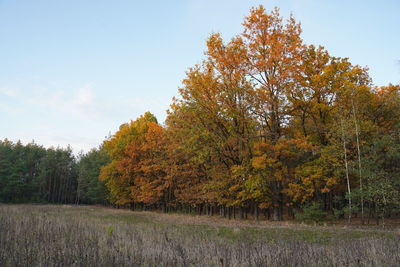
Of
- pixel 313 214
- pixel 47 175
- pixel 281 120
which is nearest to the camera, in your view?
pixel 313 214

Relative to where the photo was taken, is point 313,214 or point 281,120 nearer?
point 313,214

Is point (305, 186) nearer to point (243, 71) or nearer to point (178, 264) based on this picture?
point (243, 71)

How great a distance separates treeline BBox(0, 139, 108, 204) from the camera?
57.9 m

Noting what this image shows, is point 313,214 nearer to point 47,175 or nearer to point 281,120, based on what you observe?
point 281,120

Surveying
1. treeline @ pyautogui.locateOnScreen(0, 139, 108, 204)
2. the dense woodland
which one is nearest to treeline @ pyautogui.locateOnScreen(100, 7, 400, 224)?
the dense woodland

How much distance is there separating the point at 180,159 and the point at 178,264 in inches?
1123

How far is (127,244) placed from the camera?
7.18 meters

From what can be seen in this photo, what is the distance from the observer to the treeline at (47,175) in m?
57.9

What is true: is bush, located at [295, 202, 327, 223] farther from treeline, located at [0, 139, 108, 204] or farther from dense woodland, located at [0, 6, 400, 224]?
treeline, located at [0, 139, 108, 204]

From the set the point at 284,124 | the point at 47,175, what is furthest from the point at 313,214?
the point at 47,175

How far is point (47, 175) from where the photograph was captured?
67.1m

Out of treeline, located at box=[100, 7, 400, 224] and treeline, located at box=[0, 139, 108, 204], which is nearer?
treeline, located at box=[100, 7, 400, 224]

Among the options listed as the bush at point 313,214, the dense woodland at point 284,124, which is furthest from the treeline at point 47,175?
the bush at point 313,214

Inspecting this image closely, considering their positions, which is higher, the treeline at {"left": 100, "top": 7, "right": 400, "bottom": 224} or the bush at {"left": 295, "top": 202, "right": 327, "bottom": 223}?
the treeline at {"left": 100, "top": 7, "right": 400, "bottom": 224}
